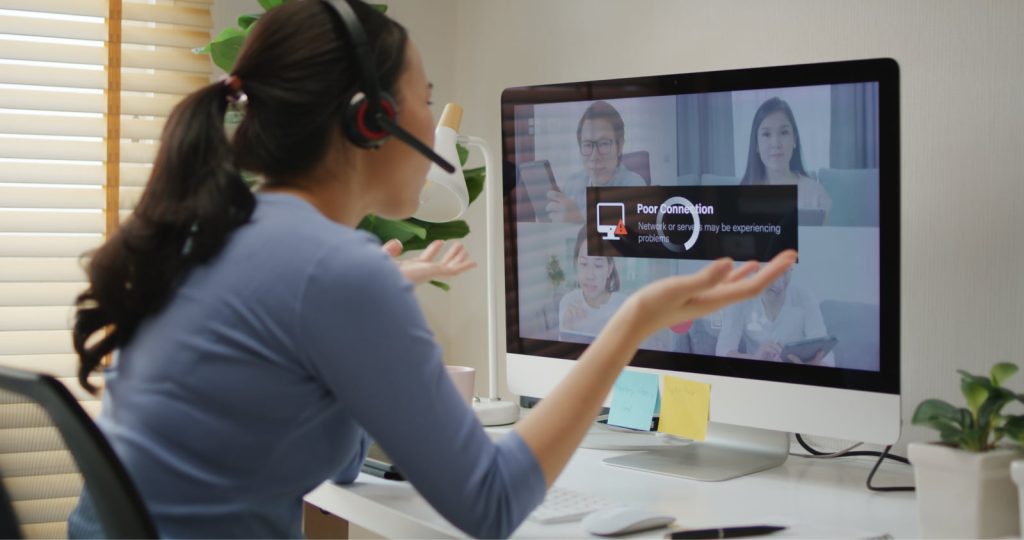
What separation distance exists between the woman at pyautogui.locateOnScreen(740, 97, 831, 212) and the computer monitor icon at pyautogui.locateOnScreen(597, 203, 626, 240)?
203 millimetres

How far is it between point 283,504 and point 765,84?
0.82m

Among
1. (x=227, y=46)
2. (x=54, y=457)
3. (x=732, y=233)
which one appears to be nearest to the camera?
(x=54, y=457)

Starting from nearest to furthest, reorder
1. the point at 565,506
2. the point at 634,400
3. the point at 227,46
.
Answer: the point at 565,506, the point at 634,400, the point at 227,46

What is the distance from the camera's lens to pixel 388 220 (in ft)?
6.17

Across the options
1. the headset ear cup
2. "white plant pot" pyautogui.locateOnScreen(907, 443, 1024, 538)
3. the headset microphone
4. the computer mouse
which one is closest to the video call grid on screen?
"white plant pot" pyautogui.locateOnScreen(907, 443, 1024, 538)

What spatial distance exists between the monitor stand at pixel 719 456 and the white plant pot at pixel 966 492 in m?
0.36

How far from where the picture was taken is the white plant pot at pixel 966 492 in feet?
3.17

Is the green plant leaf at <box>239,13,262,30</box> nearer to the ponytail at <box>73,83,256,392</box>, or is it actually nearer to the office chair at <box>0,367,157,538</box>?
the ponytail at <box>73,83,256,392</box>

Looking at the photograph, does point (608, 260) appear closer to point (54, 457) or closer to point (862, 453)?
point (862, 453)

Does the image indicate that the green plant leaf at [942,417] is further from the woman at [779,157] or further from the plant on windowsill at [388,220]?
the plant on windowsill at [388,220]

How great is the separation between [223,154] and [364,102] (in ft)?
0.45

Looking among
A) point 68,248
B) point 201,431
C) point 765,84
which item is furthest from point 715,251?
point 68,248

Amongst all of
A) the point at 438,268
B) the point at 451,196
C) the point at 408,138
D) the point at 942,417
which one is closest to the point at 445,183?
the point at 451,196

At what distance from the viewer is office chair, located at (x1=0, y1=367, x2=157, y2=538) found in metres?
0.73
